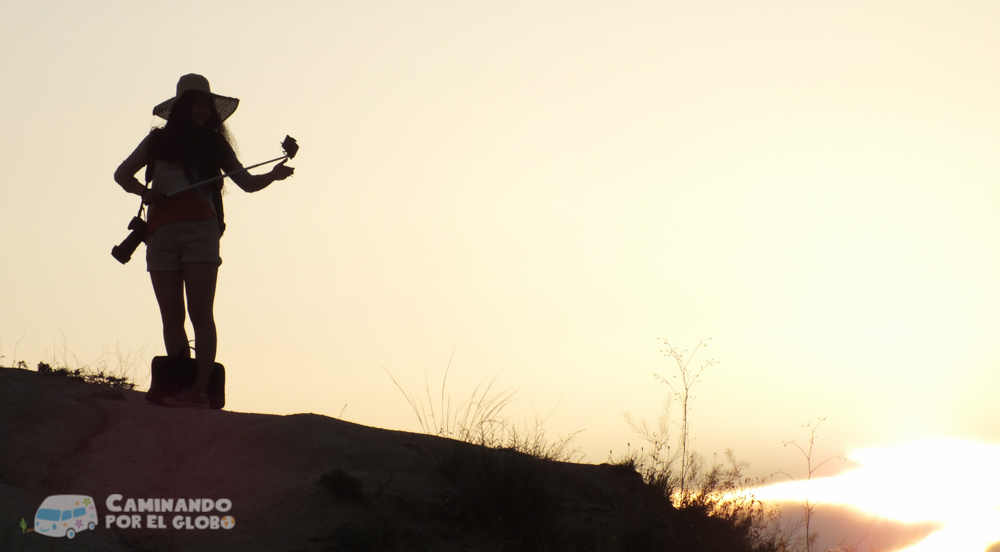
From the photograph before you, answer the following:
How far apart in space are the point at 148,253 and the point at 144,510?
Answer: 193cm

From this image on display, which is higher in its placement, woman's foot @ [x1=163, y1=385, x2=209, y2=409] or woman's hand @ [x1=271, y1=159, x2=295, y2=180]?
woman's hand @ [x1=271, y1=159, x2=295, y2=180]

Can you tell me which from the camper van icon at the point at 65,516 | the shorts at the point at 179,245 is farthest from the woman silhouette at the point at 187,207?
the camper van icon at the point at 65,516

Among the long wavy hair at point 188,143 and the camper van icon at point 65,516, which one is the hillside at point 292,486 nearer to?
the camper van icon at point 65,516

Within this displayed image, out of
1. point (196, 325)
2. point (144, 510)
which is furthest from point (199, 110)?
point (144, 510)

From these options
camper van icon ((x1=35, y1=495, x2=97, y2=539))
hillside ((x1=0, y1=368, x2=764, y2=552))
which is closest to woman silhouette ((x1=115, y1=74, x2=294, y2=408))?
hillside ((x1=0, y1=368, x2=764, y2=552))

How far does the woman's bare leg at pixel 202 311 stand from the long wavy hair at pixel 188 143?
610mm

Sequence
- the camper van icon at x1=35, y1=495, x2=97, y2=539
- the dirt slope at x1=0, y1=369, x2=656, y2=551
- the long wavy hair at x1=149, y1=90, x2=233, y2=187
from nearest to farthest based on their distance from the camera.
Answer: the camper van icon at x1=35, y1=495, x2=97, y2=539
the dirt slope at x1=0, y1=369, x2=656, y2=551
the long wavy hair at x1=149, y1=90, x2=233, y2=187

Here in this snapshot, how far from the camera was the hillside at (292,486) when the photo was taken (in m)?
4.65

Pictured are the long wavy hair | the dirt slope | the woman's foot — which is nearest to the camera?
the dirt slope

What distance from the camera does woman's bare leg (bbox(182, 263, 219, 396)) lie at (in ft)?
19.7

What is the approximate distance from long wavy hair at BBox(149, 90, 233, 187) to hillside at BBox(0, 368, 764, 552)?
63.9 inches

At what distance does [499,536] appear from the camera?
5.21 metres

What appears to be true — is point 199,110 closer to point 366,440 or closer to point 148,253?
point 148,253

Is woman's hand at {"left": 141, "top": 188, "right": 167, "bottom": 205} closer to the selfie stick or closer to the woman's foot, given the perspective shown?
the selfie stick
